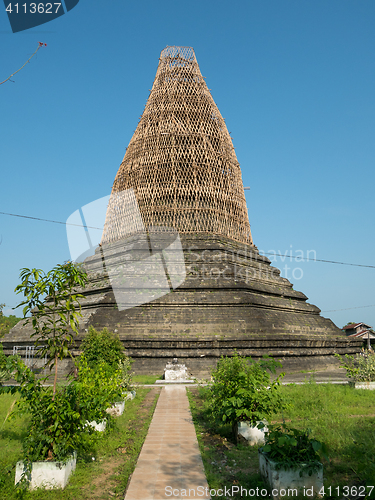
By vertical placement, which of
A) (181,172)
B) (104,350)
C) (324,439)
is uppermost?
(181,172)

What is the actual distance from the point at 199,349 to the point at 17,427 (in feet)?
26.6

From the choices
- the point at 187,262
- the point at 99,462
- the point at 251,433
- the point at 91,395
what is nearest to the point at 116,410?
the point at 99,462

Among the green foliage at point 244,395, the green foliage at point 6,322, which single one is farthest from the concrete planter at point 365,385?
the green foliage at point 6,322

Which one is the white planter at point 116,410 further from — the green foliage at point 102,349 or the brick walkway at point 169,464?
the green foliage at point 102,349

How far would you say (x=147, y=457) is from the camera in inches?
A: 214

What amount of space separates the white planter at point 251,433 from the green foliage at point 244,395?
0.40ft

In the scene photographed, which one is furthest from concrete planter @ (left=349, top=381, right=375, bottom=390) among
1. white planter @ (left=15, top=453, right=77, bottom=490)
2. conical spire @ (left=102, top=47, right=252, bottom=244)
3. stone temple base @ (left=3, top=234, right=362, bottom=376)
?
conical spire @ (left=102, top=47, right=252, bottom=244)

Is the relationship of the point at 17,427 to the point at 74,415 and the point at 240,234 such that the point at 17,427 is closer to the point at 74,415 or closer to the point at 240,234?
the point at 74,415

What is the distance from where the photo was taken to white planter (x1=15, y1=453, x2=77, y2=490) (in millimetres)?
4484

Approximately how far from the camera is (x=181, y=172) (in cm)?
2038

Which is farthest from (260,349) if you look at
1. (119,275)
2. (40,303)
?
(40,303)

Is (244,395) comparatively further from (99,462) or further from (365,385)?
(365,385)

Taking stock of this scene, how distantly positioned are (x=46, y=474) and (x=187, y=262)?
13731 millimetres

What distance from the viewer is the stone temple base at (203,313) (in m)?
14.5
